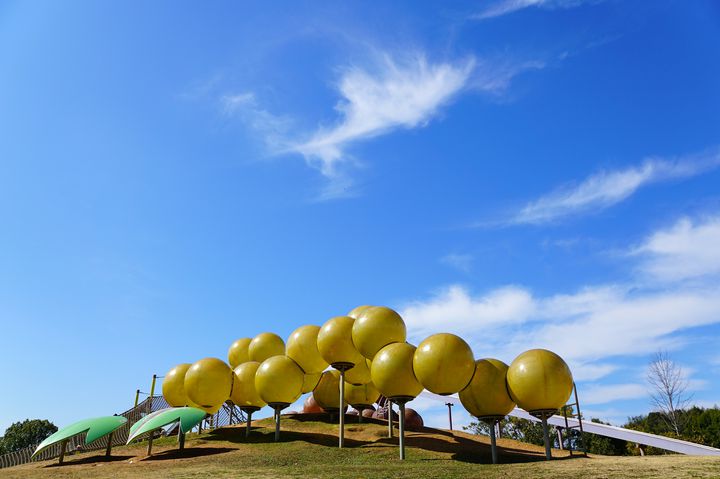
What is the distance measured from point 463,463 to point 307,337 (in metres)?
10.6

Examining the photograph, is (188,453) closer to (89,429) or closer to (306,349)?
(89,429)

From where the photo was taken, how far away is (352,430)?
96.4 feet

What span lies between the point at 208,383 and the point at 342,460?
30.3ft

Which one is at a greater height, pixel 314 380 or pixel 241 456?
pixel 314 380

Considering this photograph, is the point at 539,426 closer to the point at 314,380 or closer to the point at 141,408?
the point at 314,380

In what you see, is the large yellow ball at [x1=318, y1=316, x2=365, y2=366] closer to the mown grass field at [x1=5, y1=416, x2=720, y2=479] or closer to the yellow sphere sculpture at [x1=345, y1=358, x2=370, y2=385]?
the yellow sphere sculpture at [x1=345, y1=358, x2=370, y2=385]

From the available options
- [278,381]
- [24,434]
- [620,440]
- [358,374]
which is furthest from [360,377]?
[24,434]

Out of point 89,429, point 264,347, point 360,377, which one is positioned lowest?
point 89,429

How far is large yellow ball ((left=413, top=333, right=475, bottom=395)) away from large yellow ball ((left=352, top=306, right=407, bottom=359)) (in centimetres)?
209

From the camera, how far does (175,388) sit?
29.7m

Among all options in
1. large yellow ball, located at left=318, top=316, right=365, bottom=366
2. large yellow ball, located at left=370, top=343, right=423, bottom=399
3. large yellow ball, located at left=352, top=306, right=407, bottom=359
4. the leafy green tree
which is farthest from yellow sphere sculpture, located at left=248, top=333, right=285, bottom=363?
the leafy green tree

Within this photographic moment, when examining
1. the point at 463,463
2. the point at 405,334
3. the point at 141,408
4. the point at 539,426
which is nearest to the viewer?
the point at 463,463

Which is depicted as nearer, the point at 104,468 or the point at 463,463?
the point at 463,463

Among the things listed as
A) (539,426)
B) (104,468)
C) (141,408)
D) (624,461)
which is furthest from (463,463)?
(539,426)
